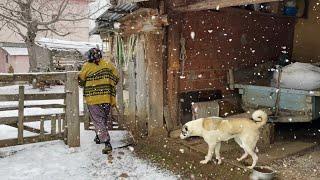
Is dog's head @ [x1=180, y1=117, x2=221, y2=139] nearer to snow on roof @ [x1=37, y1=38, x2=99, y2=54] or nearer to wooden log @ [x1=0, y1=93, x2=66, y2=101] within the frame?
wooden log @ [x1=0, y1=93, x2=66, y2=101]

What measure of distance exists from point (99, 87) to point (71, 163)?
176cm

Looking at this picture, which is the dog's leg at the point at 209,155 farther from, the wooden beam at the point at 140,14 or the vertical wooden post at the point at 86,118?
the vertical wooden post at the point at 86,118

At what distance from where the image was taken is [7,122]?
720 centimetres

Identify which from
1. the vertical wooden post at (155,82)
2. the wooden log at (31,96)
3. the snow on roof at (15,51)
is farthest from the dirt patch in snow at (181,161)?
the snow on roof at (15,51)

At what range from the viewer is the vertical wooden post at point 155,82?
866cm

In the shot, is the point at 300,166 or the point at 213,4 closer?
the point at 300,166

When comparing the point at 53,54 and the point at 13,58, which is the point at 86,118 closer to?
the point at 53,54

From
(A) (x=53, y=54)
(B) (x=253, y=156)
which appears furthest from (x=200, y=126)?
(A) (x=53, y=54)

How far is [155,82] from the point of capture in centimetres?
877

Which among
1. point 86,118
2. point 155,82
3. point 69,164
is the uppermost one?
point 155,82

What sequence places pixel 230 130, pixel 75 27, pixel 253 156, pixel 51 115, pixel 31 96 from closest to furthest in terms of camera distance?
pixel 253 156 < pixel 230 130 < pixel 31 96 < pixel 51 115 < pixel 75 27

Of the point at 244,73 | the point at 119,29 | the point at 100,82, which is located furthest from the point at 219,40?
the point at 100,82

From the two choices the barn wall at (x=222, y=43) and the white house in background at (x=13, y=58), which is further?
the white house in background at (x=13, y=58)

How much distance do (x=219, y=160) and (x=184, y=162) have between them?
738mm
